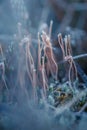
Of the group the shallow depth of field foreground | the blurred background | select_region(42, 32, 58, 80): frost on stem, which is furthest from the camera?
the blurred background

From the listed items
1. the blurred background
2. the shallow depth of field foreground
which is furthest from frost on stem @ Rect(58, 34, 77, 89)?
the blurred background

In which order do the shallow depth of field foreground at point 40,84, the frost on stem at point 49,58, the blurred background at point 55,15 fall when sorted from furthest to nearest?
the blurred background at point 55,15 < the frost on stem at point 49,58 < the shallow depth of field foreground at point 40,84

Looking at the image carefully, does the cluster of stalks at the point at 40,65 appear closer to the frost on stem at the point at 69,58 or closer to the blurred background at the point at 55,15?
the frost on stem at the point at 69,58

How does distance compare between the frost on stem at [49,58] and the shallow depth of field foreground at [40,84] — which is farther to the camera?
the frost on stem at [49,58]

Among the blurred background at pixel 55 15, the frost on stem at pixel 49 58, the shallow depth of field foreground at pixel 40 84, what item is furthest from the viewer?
the blurred background at pixel 55 15

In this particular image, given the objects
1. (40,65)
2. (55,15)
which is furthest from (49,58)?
(55,15)

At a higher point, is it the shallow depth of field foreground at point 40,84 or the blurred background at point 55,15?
the blurred background at point 55,15

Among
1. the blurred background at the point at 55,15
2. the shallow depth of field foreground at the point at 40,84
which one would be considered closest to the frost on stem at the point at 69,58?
the shallow depth of field foreground at the point at 40,84

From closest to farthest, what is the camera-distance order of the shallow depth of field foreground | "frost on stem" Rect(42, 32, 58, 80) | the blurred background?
the shallow depth of field foreground, "frost on stem" Rect(42, 32, 58, 80), the blurred background

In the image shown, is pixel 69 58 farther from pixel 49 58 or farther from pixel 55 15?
pixel 55 15

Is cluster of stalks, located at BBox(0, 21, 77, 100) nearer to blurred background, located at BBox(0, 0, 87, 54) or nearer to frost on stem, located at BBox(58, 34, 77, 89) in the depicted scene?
frost on stem, located at BBox(58, 34, 77, 89)

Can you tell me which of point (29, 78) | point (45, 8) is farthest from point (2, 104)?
point (45, 8)

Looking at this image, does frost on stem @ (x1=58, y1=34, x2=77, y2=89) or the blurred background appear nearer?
frost on stem @ (x1=58, y1=34, x2=77, y2=89)
